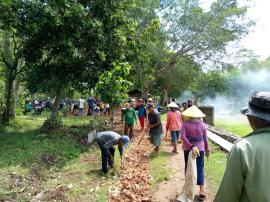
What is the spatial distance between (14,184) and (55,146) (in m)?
4.08

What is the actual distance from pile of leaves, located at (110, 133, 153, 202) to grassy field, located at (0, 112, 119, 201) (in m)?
0.28

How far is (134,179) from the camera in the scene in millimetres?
9789

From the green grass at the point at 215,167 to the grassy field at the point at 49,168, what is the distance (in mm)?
2430

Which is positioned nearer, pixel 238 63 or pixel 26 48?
pixel 26 48

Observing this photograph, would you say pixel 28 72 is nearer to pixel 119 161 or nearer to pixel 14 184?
pixel 119 161

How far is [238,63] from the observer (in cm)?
2512

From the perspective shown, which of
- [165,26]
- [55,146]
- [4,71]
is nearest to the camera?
[55,146]

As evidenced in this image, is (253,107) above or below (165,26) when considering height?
below

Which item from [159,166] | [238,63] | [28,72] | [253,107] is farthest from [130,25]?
[253,107]

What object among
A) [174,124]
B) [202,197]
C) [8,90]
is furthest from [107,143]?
[8,90]

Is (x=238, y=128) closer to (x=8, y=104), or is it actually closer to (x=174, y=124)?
(x=174, y=124)

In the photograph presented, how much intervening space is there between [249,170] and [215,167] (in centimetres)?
833

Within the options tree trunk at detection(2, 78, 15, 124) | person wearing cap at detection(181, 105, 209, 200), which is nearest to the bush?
tree trunk at detection(2, 78, 15, 124)

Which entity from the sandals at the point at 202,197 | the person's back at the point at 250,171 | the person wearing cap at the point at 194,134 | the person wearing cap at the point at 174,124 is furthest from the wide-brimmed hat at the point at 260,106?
the person wearing cap at the point at 174,124
